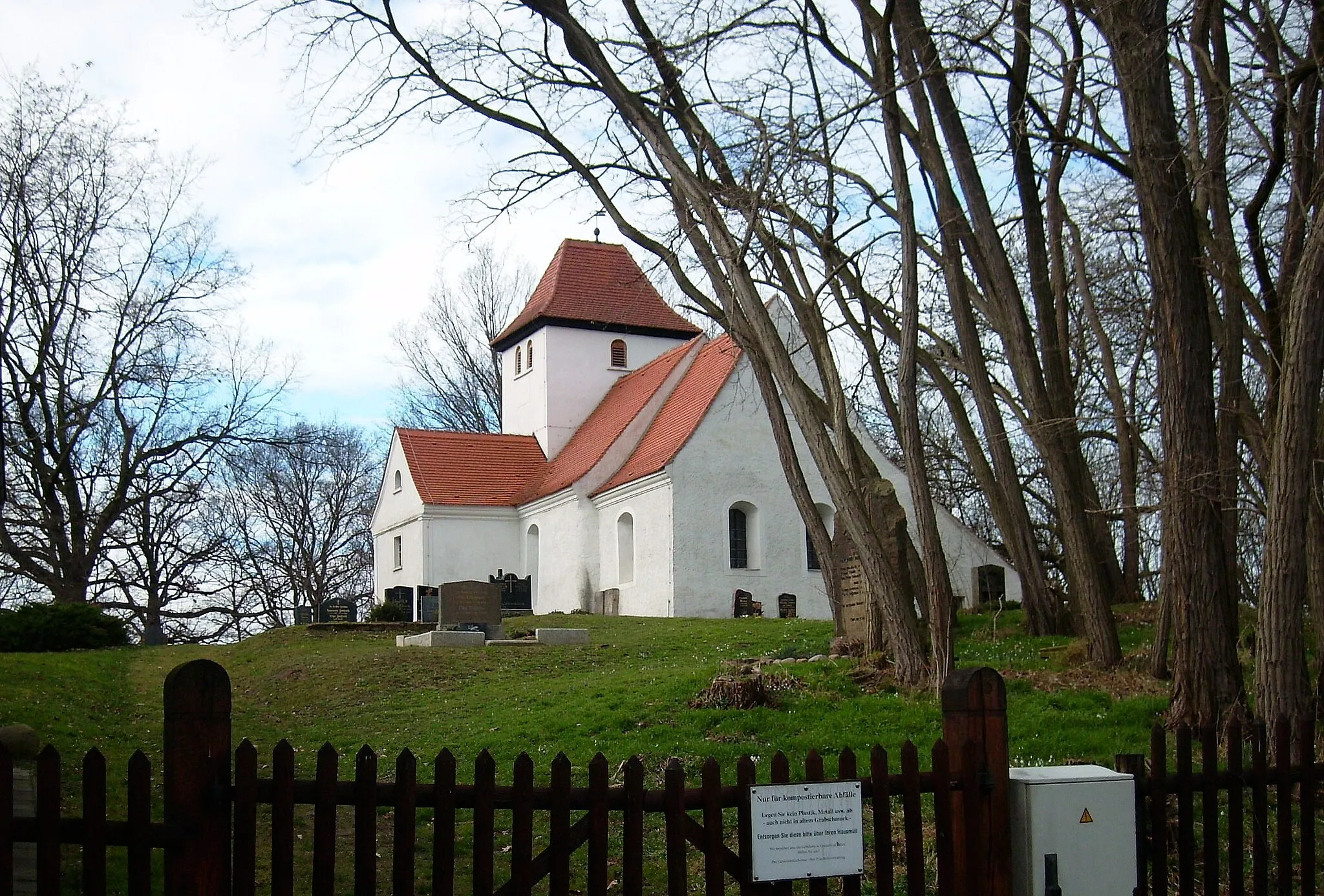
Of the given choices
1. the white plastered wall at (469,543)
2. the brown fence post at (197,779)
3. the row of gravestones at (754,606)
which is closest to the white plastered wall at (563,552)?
the white plastered wall at (469,543)

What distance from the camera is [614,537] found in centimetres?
3325

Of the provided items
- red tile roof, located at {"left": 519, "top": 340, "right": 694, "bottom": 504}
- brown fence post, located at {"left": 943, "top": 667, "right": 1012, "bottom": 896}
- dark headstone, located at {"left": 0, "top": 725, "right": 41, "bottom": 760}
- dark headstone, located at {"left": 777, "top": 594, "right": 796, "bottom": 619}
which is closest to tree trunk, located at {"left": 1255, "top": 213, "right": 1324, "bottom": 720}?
brown fence post, located at {"left": 943, "top": 667, "right": 1012, "bottom": 896}

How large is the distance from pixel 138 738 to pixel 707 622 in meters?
12.7

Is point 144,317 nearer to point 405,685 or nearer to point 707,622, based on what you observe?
point 707,622

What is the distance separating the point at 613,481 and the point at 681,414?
2467mm

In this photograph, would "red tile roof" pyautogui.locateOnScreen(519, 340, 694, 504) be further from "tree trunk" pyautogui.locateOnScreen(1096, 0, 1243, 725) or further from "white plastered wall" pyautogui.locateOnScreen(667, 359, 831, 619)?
"tree trunk" pyautogui.locateOnScreen(1096, 0, 1243, 725)

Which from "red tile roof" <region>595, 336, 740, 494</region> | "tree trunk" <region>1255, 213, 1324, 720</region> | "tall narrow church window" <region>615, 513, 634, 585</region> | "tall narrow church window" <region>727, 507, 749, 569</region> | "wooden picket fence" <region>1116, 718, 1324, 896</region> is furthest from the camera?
"tall narrow church window" <region>615, 513, 634, 585</region>

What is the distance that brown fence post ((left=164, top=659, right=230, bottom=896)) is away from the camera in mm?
4668

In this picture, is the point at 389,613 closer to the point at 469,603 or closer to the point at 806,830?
the point at 469,603

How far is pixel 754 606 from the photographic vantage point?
30.2m

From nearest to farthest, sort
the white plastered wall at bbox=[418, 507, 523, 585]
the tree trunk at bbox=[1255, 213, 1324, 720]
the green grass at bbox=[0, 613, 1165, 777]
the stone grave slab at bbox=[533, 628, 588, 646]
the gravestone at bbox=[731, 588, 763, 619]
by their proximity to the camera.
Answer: the tree trunk at bbox=[1255, 213, 1324, 720], the green grass at bbox=[0, 613, 1165, 777], the stone grave slab at bbox=[533, 628, 588, 646], the gravestone at bbox=[731, 588, 763, 619], the white plastered wall at bbox=[418, 507, 523, 585]

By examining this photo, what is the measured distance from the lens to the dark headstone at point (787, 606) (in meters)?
30.6

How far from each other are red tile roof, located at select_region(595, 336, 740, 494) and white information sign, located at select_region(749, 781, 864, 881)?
80.6 ft

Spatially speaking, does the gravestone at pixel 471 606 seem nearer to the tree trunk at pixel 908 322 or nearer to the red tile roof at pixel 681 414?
the red tile roof at pixel 681 414
